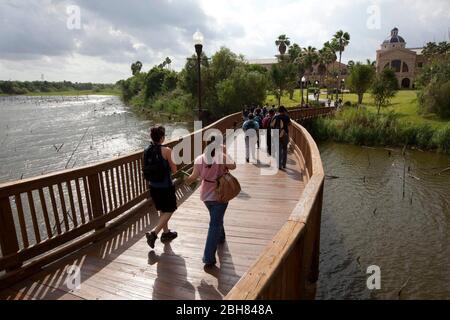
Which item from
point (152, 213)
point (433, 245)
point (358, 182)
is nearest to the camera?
point (152, 213)

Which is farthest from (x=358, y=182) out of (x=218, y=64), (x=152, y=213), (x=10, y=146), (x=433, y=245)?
(x=218, y=64)

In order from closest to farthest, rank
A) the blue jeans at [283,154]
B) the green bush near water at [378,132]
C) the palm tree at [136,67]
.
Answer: the blue jeans at [283,154], the green bush near water at [378,132], the palm tree at [136,67]

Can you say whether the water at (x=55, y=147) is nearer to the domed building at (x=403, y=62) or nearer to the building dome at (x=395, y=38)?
the domed building at (x=403, y=62)

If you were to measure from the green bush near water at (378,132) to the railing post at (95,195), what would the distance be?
26.0 metres

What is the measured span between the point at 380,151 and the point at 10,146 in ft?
103

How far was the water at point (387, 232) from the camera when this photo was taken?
27.6ft

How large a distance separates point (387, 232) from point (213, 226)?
30.7 feet

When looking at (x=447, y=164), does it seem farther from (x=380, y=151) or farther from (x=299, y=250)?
(x=299, y=250)

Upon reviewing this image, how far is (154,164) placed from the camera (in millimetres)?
4645

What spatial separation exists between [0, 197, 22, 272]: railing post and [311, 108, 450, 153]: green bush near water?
27.4 meters

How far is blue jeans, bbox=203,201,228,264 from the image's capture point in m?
4.21

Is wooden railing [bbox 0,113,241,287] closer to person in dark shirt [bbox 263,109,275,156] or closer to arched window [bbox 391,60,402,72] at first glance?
person in dark shirt [bbox 263,109,275,156]

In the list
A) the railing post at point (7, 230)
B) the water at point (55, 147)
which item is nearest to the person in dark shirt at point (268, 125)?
the railing post at point (7, 230)

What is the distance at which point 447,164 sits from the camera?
21.2 metres
